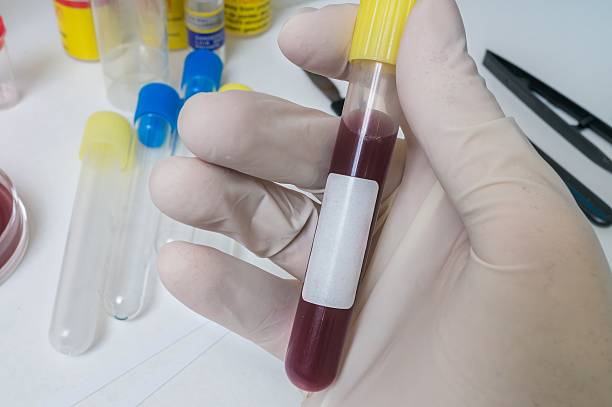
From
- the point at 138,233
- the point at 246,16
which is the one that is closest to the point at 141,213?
the point at 138,233

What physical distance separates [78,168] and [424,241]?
0.47m

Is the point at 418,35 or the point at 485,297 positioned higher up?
the point at 418,35

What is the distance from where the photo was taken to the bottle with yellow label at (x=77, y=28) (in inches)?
32.3

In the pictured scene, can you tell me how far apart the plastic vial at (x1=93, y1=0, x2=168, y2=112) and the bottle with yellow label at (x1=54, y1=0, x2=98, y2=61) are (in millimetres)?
25

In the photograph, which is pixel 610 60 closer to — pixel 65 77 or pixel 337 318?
pixel 337 318

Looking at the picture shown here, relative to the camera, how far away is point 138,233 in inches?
28.0

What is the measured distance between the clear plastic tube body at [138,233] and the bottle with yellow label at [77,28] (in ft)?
0.66

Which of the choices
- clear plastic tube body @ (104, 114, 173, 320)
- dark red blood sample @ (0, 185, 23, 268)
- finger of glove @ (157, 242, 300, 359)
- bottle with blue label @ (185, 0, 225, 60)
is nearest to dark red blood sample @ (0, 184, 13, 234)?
dark red blood sample @ (0, 185, 23, 268)

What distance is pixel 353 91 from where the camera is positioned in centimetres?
51

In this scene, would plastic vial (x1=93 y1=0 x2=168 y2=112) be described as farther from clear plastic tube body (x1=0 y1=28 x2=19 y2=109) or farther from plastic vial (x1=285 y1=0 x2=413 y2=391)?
plastic vial (x1=285 y1=0 x2=413 y2=391)

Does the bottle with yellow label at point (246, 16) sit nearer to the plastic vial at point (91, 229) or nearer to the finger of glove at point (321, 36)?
the plastic vial at point (91, 229)

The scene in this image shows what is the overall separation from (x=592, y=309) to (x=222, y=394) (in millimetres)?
369

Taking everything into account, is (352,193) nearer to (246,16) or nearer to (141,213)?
(141,213)

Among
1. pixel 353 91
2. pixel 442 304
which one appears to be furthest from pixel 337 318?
pixel 353 91
